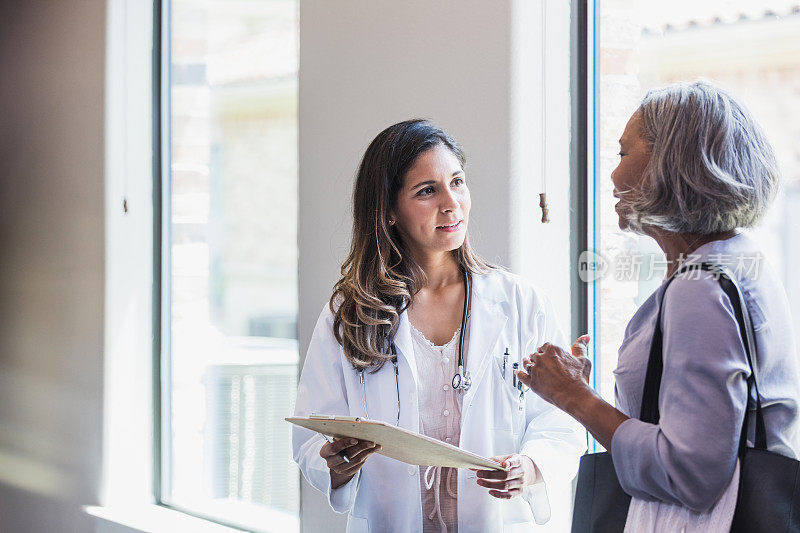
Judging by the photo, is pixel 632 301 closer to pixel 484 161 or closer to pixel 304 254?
pixel 484 161

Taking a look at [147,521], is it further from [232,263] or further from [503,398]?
[503,398]

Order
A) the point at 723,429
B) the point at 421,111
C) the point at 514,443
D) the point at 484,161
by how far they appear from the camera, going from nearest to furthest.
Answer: the point at 723,429, the point at 514,443, the point at 484,161, the point at 421,111

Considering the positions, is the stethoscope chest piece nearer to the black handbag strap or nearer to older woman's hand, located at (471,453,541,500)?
older woman's hand, located at (471,453,541,500)

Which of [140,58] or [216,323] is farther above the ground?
[140,58]

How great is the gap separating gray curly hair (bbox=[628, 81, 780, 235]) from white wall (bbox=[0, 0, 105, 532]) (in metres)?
3.14

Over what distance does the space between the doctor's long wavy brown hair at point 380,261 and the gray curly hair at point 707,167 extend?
32.4 inches

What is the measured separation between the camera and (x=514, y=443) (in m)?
1.98

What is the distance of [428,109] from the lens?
2490mm

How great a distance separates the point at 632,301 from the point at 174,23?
2699mm

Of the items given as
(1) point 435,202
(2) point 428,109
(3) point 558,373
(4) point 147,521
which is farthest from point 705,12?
(4) point 147,521

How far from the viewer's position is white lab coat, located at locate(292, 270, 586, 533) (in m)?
1.92

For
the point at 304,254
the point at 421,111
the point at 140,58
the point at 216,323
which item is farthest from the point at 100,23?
the point at 421,111

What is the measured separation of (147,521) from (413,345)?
227 cm

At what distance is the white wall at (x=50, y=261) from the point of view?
394cm
